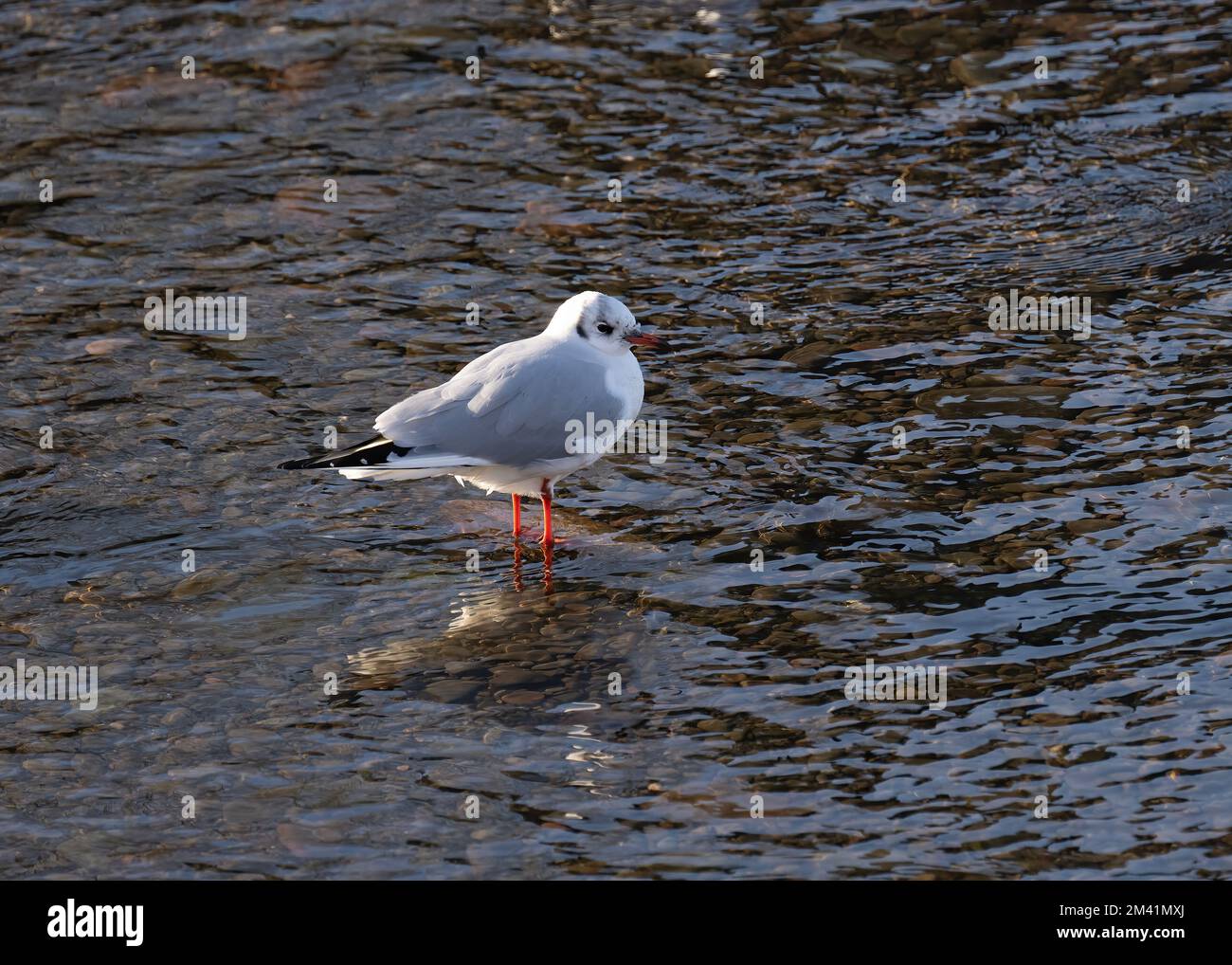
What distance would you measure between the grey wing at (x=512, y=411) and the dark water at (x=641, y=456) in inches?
29.5

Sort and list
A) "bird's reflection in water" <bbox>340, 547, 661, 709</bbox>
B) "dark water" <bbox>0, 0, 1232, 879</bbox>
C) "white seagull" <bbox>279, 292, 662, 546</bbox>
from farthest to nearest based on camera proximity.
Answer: "white seagull" <bbox>279, 292, 662, 546</bbox> → "bird's reflection in water" <bbox>340, 547, 661, 709</bbox> → "dark water" <bbox>0, 0, 1232, 879</bbox>

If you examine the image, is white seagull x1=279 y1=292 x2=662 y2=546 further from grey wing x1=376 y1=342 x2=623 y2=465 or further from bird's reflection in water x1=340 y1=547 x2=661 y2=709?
bird's reflection in water x1=340 y1=547 x2=661 y2=709

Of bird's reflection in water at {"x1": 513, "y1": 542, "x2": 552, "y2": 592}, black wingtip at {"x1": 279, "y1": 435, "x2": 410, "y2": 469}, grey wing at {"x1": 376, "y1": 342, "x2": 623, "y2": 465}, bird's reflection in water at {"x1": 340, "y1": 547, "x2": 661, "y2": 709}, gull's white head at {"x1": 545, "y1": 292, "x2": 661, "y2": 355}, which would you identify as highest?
gull's white head at {"x1": 545, "y1": 292, "x2": 661, "y2": 355}

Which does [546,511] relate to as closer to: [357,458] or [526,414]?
[526,414]

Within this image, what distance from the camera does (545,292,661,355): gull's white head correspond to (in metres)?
9.27

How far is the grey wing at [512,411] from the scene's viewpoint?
8938mm

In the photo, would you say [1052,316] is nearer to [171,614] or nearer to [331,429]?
[331,429]

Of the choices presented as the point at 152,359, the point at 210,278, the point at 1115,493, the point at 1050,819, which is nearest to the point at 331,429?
the point at 152,359

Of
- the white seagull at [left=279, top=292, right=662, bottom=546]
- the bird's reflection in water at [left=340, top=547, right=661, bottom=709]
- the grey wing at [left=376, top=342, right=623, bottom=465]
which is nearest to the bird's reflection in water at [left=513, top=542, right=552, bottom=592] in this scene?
the bird's reflection in water at [left=340, top=547, right=661, bottom=709]

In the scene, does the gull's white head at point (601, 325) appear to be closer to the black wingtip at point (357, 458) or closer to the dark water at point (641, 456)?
the dark water at point (641, 456)

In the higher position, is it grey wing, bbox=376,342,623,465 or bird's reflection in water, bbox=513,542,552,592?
grey wing, bbox=376,342,623,465

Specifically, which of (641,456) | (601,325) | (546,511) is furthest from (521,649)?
(641,456)

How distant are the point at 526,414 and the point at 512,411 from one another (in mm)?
76

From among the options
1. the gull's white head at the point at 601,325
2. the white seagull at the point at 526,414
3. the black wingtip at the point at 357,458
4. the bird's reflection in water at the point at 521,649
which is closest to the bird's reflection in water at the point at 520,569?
the bird's reflection in water at the point at 521,649
